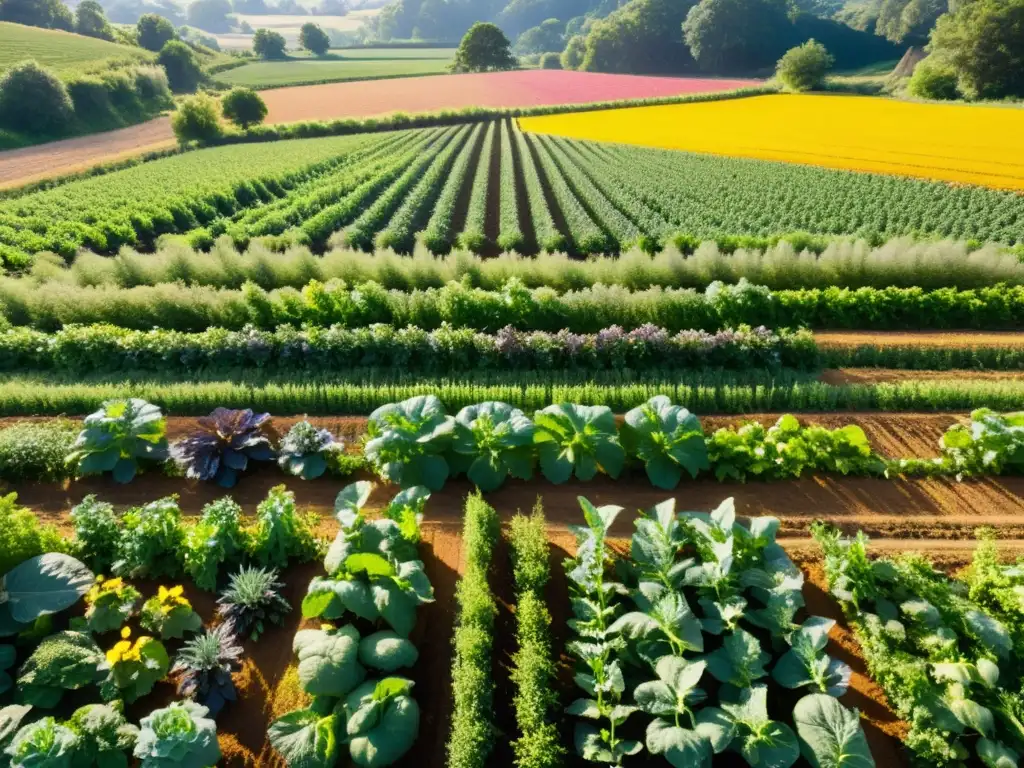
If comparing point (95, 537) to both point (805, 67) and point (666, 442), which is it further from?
point (805, 67)

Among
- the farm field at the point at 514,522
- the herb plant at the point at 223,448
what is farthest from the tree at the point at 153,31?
the herb plant at the point at 223,448

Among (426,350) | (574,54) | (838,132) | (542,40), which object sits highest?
(542,40)

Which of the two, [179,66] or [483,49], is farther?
[483,49]

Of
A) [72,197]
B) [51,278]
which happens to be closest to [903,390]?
[51,278]

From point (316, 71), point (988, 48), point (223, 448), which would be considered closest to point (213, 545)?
point (223, 448)

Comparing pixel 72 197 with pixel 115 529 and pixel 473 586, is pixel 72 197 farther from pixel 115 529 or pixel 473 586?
pixel 473 586

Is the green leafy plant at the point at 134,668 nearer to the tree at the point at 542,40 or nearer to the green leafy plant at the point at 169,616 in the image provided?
the green leafy plant at the point at 169,616
